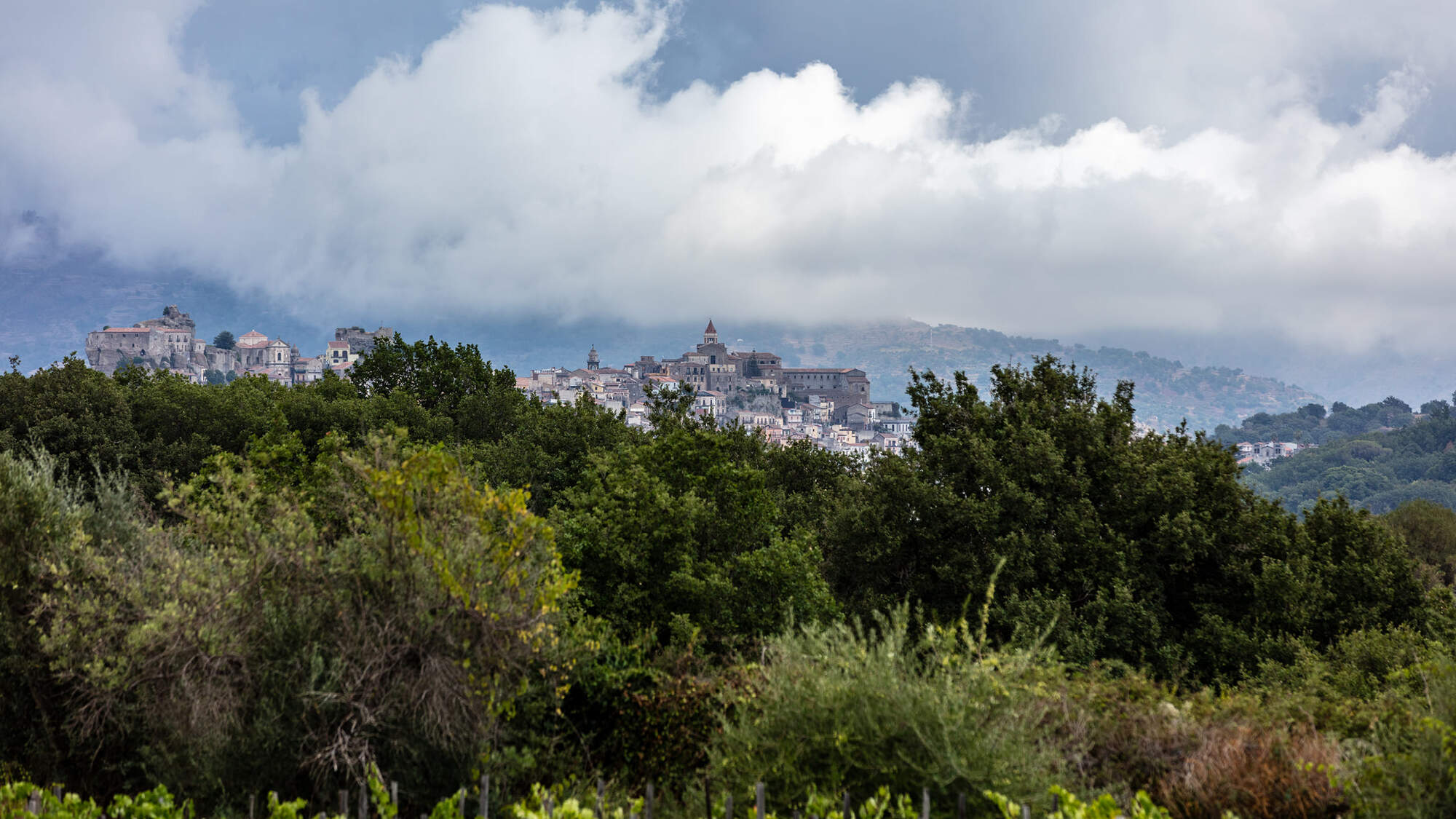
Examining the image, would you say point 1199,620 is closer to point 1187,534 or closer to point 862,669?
point 1187,534

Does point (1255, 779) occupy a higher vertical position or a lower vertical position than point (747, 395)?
lower

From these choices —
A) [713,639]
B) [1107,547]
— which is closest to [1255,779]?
[713,639]

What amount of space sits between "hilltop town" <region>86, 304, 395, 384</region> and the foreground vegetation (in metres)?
154

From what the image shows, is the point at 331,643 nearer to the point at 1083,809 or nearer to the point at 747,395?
the point at 1083,809

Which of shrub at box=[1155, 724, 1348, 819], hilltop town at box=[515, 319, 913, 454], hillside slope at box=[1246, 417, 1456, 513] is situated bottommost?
hillside slope at box=[1246, 417, 1456, 513]

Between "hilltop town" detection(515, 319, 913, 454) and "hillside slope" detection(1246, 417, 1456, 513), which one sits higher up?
"hilltop town" detection(515, 319, 913, 454)

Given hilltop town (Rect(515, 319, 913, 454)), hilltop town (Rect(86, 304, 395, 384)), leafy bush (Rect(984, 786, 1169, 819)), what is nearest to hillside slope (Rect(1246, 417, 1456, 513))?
hilltop town (Rect(515, 319, 913, 454))

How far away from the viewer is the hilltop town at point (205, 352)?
156875mm

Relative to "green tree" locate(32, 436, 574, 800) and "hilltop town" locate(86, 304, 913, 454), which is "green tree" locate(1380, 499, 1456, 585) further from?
"hilltop town" locate(86, 304, 913, 454)

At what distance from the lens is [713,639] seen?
1254 centimetres

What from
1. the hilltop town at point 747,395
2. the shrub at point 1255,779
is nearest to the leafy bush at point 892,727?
the shrub at point 1255,779

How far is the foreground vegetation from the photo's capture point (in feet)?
19.4

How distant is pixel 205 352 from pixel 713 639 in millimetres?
189904

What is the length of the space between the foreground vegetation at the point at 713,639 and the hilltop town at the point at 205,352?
154101 millimetres
